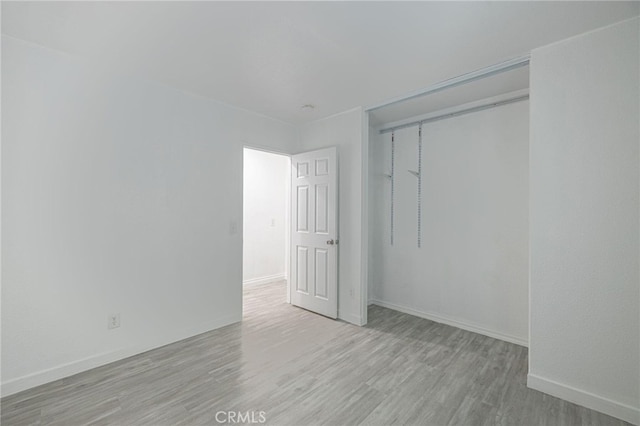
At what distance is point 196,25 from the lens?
6.39ft

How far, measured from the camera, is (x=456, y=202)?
347 cm

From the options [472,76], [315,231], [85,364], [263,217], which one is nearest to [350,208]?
[315,231]

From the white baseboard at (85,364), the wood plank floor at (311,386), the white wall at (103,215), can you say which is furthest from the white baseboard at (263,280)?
the wood plank floor at (311,386)

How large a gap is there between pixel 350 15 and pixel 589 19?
1547 mm

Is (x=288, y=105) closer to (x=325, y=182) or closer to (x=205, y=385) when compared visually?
(x=325, y=182)

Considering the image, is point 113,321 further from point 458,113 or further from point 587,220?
point 458,113

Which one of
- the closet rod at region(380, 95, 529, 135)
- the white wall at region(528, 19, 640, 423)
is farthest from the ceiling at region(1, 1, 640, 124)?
the closet rod at region(380, 95, 529, 135)

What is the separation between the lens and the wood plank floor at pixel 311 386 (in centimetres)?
191

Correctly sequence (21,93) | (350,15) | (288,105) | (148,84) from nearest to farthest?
(350,15) → (21,93) → (148,84) → (288,105)

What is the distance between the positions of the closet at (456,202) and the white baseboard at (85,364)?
253 cm

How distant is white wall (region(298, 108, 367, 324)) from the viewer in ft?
11.4

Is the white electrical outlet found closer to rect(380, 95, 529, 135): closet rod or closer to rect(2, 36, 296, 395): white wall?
rect(2, 36, 296, 395): white wall

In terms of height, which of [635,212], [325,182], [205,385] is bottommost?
[205,385]

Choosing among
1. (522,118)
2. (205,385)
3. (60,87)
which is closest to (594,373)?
(522,118)
